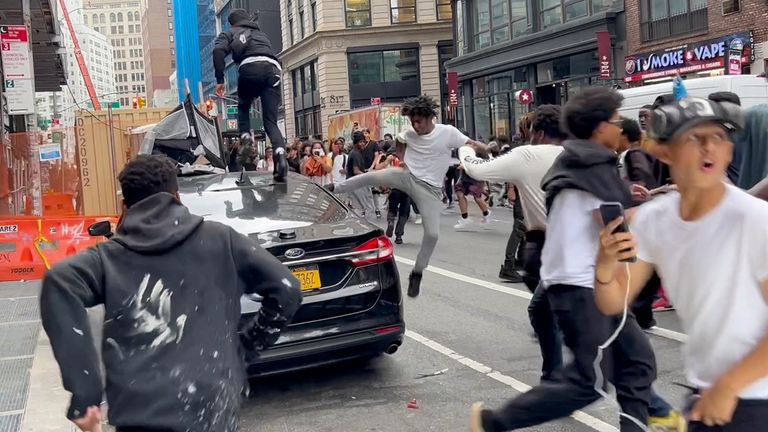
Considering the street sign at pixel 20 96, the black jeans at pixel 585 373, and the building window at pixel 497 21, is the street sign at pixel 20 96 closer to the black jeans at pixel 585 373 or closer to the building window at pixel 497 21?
the black jeans at pixel 585 373

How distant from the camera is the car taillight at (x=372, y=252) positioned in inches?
242

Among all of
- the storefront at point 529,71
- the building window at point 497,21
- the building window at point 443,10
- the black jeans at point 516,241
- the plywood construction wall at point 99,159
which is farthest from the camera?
the building window at point 443,10

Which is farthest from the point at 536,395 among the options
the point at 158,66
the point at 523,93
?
the point at 158,66

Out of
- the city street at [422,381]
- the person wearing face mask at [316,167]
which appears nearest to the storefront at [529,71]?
the person wearing face mask at [316,167]

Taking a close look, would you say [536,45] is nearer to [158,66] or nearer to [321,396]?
[321,396]

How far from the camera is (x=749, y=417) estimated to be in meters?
2.54

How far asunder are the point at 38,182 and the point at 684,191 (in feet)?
43.0

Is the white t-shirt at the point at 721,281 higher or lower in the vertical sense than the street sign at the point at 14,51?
lower

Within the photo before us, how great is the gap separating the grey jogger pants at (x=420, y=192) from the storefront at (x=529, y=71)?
57.9 ft

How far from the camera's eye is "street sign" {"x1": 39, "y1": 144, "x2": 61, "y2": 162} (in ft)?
46.9

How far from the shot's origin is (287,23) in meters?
59.7

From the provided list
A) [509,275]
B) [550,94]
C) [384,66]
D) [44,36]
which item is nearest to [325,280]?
[509,275]

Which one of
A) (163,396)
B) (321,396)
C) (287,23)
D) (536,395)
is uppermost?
(287,23)

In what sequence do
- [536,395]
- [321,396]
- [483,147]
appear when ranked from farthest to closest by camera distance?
1. [483,147]
2. [321,396]
3. [536,395]
